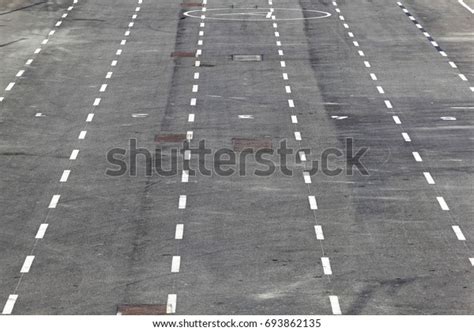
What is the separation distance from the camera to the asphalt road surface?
Answer: 3784 cm

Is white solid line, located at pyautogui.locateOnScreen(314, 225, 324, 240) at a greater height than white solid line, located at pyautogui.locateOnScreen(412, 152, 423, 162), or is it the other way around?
white solid line, located at pyautogui.locateOnScreen(314, 225, 324, 240)

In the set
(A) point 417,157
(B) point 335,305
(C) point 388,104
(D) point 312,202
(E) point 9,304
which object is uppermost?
(E) point 9,304

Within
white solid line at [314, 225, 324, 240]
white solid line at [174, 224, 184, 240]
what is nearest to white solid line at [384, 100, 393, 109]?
white solid line at [314, 225, 324, 240]

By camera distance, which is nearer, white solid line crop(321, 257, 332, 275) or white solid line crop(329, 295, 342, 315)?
white solid line crop(329, 295, 342, 315)

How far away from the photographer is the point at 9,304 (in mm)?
35781

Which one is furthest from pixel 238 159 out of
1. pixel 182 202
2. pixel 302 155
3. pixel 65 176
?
pixel 65 176

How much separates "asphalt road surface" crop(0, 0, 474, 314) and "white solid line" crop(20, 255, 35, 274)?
12 centimetres

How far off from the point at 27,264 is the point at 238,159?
46.2 ft

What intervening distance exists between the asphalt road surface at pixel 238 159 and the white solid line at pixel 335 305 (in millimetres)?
84

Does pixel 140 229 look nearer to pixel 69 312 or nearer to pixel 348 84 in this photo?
pixel 69 312

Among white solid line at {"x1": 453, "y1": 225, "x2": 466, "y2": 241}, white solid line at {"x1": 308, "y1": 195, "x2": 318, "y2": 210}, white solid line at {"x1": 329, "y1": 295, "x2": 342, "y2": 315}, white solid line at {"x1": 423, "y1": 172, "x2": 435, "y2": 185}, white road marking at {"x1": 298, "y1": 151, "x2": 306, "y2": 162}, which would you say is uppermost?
white solid line at {"x1": 329, "y1": 295, "x2": 342, "y2": 315}

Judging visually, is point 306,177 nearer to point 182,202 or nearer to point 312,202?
point 312,202

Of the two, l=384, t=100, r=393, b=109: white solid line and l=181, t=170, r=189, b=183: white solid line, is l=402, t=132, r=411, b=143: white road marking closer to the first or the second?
l=384, t=100, r=393, b=109: white solid line

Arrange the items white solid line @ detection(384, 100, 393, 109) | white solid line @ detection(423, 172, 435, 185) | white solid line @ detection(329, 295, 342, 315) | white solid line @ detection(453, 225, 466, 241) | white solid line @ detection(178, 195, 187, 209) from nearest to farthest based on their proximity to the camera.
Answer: white solid line @ detection(329, 295, 342, 315) < white solid line @ detection(453, 225, 466, 241) < white solid line @ detection(178, 195, 187, 209) < white solid line @ detection(423, 172, 435, 185) < white solid line @ detection(384, 100, 393, 109)
